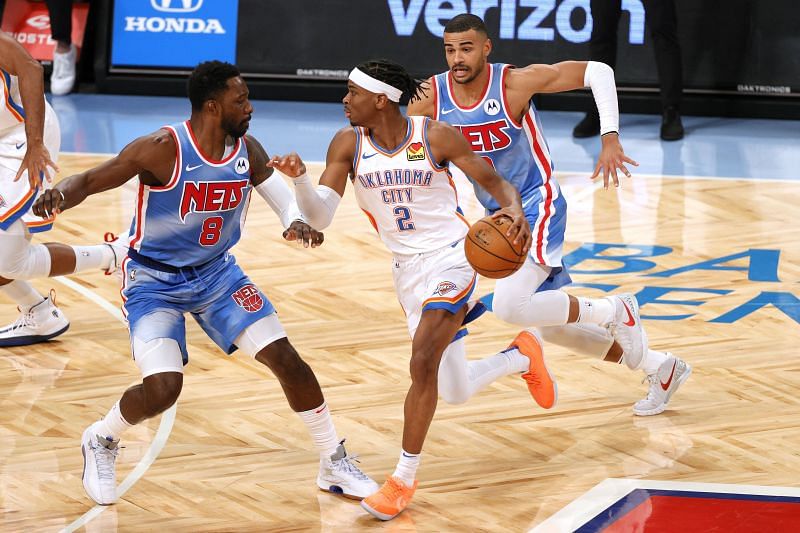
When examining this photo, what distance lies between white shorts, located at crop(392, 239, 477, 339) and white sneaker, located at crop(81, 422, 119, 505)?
133cm

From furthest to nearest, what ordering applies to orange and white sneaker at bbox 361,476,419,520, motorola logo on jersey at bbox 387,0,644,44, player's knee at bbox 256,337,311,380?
1. motorola logo on jersey at bbox 387,0,644,44
2. player's knee at bbox 256,337,311,380
3. orange and white sneaker at bbox 361,476,419,520

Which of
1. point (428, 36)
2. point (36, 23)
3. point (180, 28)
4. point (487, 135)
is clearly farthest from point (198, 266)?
point (36, 23)

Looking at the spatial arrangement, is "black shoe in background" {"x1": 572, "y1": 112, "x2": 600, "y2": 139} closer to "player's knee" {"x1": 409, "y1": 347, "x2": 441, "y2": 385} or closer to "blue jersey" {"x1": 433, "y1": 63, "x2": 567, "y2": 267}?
"blue jersey" {"x1": 433, "y1": 63, "x2": 567, "y2": 267}

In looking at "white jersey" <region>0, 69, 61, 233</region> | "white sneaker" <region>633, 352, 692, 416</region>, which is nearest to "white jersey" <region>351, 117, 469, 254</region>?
A: "white sneaker" <region>633, 352, 692, 416</region>

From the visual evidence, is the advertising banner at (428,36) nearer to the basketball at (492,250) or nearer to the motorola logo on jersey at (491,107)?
the motorola logo on jersey at (491,107)

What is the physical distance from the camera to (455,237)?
5.89 m

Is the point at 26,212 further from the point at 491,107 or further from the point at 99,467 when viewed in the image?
the point at 491,107

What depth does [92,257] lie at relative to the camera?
7.54 m

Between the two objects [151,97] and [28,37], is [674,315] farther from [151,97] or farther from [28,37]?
[28,37]

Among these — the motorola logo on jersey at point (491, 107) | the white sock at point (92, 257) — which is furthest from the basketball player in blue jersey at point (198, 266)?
the white sock at point (92, 257)

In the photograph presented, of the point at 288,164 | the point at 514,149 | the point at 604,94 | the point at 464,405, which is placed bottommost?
the point at 464,405

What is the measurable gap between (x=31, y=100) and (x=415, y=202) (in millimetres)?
1932

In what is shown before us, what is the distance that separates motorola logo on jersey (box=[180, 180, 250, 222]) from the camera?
543 centimetres

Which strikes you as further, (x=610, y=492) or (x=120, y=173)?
(x=610, y=492)
